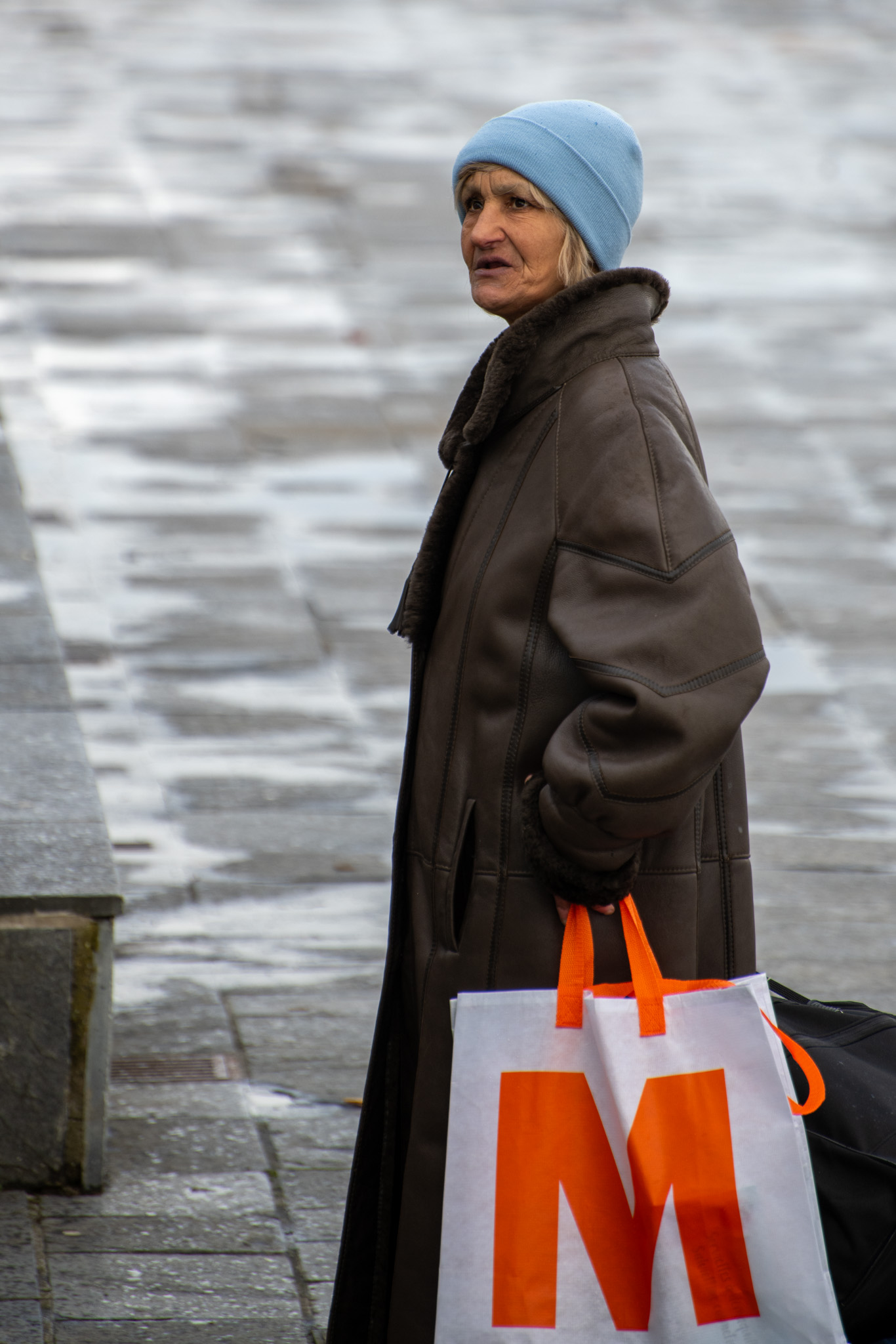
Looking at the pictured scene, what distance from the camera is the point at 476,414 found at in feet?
9.49

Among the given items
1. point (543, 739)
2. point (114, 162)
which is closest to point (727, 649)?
point (543, 739)

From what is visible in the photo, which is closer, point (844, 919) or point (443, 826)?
point (443, 826)

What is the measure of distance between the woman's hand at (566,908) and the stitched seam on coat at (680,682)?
0.34 m

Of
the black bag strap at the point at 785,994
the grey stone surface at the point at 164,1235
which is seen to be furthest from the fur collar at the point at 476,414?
the grey stone surface at the point at 164,1235

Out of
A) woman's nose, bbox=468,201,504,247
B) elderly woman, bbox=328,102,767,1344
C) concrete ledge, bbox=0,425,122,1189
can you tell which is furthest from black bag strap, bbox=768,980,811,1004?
woman's nose, bbox=468,201,504,247

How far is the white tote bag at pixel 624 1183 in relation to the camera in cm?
273

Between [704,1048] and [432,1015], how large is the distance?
1.35 feet

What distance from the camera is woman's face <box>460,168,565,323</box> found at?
2869mm

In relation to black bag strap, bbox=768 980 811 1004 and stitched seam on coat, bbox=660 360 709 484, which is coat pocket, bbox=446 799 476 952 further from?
black bag strap, bbox=768 980 811 1004

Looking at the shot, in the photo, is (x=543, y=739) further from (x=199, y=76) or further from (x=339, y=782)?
(x=199, y=76)

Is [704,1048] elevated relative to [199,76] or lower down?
elevated

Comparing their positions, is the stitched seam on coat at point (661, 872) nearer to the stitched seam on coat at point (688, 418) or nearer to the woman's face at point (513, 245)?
the stitched seam on coat at point (688, 418)

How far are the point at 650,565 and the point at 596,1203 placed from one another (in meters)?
0.87

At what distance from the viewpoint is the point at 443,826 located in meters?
2.93
